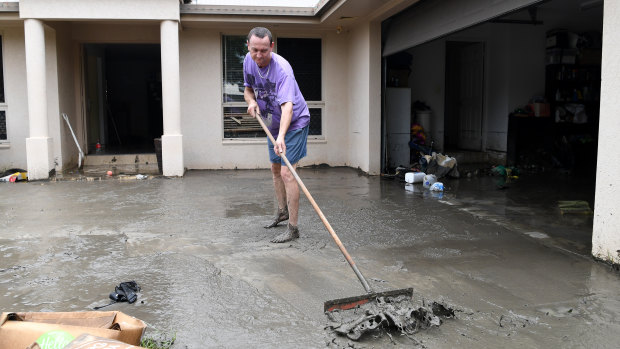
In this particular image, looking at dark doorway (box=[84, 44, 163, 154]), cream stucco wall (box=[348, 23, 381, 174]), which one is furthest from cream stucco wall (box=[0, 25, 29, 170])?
cream stucco wall (box=[348, 23, 381, 174])

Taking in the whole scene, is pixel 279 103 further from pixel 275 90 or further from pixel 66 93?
pixel 66 93

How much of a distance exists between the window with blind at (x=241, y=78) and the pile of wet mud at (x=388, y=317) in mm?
8005

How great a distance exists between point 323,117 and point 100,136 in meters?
5.83

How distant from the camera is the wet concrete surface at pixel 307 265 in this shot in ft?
8.95

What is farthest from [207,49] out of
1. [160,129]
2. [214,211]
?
[160,129]

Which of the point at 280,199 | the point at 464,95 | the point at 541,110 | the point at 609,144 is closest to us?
the point at 609,144

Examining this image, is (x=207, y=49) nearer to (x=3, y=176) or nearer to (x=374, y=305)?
(x=3, y=176)

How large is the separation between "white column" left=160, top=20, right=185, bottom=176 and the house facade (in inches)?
0.7

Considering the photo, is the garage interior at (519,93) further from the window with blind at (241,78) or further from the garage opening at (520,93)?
the window with blind at (241,78)

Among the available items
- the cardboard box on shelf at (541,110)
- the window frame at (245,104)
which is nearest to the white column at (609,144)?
the cardboard box on shelf at (541,110)

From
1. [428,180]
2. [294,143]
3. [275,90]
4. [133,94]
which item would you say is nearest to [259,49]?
[275,90]

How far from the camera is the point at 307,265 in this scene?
12.6 ft

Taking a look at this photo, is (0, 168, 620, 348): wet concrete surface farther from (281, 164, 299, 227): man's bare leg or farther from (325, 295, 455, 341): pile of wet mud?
(281, 164, 299, 227): man's bare leg

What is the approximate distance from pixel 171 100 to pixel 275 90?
5149mm
